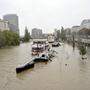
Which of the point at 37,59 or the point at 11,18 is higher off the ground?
the point at 11,18

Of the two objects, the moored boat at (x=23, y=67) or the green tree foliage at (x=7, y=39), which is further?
the green tree foliage at (x=7, y=39)

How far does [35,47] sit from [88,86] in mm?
25799

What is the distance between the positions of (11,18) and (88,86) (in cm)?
17133

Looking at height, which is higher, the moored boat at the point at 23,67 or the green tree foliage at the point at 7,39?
the green tree foliage at the point at 7,39

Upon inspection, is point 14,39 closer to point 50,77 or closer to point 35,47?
point 35,47

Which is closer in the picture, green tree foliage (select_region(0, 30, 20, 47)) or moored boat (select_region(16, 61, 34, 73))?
moored boat (select_region(16, 61, 34, 73))

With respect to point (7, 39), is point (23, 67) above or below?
below

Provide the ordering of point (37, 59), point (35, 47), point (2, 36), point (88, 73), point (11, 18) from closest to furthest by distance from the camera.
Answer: point (88, 73)
point (37, 59)
point (35, 47)
point (2, 36)
point (11, 18)

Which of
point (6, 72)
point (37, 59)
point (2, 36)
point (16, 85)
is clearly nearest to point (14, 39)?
point (2, 36)

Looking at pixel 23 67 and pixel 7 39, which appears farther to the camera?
pixel 7 39

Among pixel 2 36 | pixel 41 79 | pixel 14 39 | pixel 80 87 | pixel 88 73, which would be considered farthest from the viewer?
pixel 14 39

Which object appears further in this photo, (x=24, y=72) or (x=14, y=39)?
(x=14, y=39)

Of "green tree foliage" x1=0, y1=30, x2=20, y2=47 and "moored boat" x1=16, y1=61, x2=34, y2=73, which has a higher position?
"green tree foliage" x1=0, y1=30, x2=20, y2=47

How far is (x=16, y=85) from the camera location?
18.6 metres
